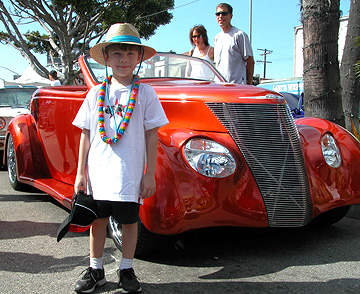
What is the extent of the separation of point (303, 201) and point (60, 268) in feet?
5.84

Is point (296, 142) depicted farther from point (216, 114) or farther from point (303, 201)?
point (216, 114)

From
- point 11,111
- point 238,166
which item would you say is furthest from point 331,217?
point 11,111

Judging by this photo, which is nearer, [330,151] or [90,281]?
[90,281]

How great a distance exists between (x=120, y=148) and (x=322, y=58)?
3743 mm

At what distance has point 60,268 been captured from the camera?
298cm

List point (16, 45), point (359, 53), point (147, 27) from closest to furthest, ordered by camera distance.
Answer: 1. point (359, 53)
2. point (16, 45)
3. point (147, 27)

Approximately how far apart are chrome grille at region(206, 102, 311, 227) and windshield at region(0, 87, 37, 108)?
654 cm

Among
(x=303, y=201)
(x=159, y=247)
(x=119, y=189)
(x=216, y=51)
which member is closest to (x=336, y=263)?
(x=303, y=201)

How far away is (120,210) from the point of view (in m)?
2.53

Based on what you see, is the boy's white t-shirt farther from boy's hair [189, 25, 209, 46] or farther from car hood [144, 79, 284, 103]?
boy's hair [189, 25, 209, 46]

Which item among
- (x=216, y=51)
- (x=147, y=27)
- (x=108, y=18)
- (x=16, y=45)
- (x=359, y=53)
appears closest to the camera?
(x=216, y=51)

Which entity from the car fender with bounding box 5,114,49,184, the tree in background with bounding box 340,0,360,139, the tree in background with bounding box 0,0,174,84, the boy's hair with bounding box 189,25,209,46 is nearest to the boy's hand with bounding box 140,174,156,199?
the car fender with bounding box 5,114,49,184

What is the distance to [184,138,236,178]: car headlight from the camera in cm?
296

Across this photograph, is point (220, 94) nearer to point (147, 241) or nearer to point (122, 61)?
point (122, 61)
